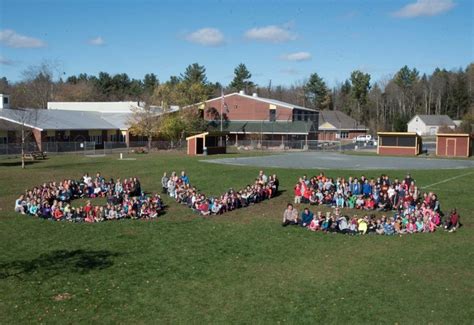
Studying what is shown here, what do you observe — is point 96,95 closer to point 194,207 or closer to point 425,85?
point 425,85

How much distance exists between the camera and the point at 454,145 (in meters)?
50.5

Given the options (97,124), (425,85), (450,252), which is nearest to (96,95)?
(97,124)

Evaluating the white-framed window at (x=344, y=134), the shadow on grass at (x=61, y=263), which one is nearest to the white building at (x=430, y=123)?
the white-framed window at (x=344, y=134)

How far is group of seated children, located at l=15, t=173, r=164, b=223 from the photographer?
23.8 meters

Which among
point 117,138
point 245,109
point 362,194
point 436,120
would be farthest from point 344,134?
point 362,194

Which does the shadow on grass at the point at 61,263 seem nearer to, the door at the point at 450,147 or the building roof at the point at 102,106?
the door at the point at 450,147

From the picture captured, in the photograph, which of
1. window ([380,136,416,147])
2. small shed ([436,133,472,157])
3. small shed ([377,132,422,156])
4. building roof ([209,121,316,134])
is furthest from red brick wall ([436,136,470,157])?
building roof ([209,121,316,134])

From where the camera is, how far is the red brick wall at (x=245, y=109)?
7950 centimetres

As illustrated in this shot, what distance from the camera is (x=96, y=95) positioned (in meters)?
119

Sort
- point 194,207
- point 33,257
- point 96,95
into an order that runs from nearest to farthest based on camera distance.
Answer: point 33,257 < point 194,207 < point 96,95

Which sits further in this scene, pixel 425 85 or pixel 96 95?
Answer: pixel 425 85

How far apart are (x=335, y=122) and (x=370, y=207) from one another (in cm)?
8557

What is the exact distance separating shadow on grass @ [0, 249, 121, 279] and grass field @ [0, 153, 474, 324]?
0.11 ft

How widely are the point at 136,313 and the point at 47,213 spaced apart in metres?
13.0
